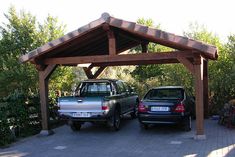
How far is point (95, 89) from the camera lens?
12.9 meters

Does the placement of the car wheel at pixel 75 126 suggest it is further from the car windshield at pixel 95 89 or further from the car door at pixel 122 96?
the car door at pixel 122 96

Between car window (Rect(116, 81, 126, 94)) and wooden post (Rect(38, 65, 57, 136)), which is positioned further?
car window (Rect(116, 81, 126, 94))

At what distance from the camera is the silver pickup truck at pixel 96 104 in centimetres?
1108

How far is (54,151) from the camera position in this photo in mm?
9148

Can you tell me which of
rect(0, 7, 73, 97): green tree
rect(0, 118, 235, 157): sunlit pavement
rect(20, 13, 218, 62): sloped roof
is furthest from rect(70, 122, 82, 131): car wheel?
rect(0, 7, 73, 97): green tree

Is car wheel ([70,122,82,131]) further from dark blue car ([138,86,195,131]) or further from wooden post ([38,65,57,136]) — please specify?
dark blue car ([138,86,195,131])

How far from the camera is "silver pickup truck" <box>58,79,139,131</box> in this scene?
436 inches

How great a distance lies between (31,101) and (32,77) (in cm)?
691

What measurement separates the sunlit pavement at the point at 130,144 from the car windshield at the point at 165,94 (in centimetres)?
120

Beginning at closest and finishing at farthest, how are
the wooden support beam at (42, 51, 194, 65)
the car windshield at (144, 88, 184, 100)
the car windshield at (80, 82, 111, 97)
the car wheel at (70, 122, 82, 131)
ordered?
the wooden support beam at (42, 51, 194, 65) → the car windshield at (144, 88, 184, 100) → the car wheel at (70, 122, 82, 131) → the car windshield at (80, 82, 111, 97)

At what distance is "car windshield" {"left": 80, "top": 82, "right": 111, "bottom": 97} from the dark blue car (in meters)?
1.71

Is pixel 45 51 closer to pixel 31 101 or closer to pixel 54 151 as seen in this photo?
pixel 31 101

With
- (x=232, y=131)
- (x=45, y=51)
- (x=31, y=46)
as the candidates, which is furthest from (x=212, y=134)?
(x=31, y=46)

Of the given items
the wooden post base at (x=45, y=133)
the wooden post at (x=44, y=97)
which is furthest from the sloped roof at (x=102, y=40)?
the wooden post base at (x=45, y=133)
